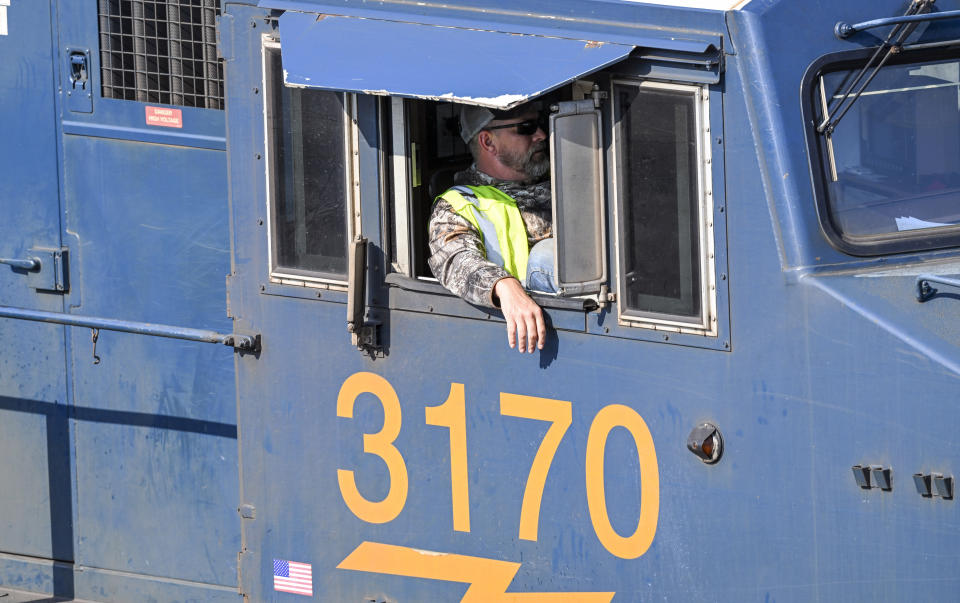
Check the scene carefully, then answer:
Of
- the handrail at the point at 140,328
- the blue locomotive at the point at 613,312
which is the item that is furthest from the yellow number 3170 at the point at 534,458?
the handrail at the point at 140,328

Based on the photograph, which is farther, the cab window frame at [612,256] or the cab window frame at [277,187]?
the cab window frame at [277,187]

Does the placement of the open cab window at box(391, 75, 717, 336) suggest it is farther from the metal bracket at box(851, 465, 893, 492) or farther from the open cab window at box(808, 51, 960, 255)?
the metal bracket at box(851, 465, 893, 492)

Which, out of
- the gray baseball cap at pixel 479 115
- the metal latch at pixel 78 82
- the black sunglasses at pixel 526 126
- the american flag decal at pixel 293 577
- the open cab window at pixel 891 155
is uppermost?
the metal latch at pixel 78 82

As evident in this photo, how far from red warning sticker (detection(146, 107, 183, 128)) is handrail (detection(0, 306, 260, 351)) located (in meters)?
0.76

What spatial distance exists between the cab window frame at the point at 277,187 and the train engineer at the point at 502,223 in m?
0.25

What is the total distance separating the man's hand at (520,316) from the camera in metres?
3.99

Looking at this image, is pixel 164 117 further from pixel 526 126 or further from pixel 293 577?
pixel 293 577

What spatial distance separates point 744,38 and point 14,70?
3.08m

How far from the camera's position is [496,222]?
14.3 ft

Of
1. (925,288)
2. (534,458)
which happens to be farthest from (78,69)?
(925,288)

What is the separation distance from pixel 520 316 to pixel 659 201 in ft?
1.62

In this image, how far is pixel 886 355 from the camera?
3.56 meters

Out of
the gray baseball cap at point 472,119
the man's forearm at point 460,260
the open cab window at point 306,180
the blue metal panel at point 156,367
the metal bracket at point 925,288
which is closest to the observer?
the metal bracket at point 925,288

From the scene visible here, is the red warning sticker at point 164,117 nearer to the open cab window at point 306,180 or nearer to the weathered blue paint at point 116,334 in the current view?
the weathered blue paint at point 116,334
